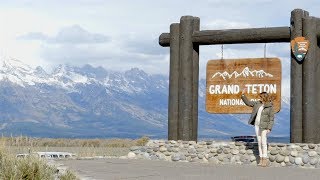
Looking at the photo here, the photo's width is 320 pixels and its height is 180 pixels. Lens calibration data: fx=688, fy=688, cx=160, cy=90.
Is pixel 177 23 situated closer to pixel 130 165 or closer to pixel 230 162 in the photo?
pixel 230 162

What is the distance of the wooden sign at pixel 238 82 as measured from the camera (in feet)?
65.8

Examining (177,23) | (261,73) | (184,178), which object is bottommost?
(184,178)

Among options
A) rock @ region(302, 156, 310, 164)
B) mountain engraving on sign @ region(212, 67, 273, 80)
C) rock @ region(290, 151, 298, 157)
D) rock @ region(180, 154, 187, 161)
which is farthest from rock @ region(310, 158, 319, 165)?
rock @ region(180, 154, 187, 161)

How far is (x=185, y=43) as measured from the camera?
20672mm

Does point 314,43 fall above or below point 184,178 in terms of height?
above

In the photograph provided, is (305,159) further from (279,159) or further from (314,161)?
(279,159)

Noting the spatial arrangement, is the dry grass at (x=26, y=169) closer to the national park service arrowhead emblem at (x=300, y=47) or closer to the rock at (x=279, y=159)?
the rock at (x=279, y=159)

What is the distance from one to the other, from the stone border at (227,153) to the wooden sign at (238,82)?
1.40m

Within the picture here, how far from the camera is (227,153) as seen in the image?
19.2 metres

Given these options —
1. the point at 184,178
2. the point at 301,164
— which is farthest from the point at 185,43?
the point at 184,178

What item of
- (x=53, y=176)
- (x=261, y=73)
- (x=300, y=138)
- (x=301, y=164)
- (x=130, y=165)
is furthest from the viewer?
(x=261, y=73)

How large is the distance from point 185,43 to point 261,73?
245cm

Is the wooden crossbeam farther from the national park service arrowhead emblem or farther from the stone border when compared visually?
the stone border

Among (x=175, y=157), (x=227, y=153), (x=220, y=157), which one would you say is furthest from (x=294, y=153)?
(x=175, y=157)
